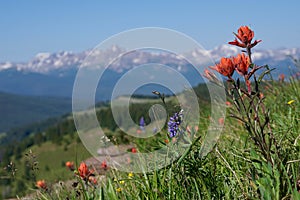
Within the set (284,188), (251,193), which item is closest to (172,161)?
(251,193)

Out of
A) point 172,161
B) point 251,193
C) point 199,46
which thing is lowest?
point 251,193

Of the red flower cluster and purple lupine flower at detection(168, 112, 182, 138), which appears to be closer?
the red flower cluster

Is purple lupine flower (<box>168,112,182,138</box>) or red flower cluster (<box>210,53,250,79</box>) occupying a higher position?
red flower cluster (<box>210,53,250,79</box>)

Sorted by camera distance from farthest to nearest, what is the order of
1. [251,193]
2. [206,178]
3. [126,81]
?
[126,81] < [206,178] < [251,193]

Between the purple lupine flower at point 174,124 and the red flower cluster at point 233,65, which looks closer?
the red flower cluster at point 233,65

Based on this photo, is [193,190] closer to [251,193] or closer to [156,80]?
[251,193]

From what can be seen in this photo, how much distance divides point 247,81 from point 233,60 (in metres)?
0.13

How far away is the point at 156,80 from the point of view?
3168 mm

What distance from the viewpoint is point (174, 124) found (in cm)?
258

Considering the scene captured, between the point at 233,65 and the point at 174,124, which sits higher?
the point at 233,65

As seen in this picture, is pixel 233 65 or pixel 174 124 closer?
pixel 233 65

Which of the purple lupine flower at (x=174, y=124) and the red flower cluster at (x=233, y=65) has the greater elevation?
the red flower cluster at (x=233, y=65)

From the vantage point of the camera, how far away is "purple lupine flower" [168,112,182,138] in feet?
8.41

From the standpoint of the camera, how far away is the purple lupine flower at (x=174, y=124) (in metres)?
2.56
